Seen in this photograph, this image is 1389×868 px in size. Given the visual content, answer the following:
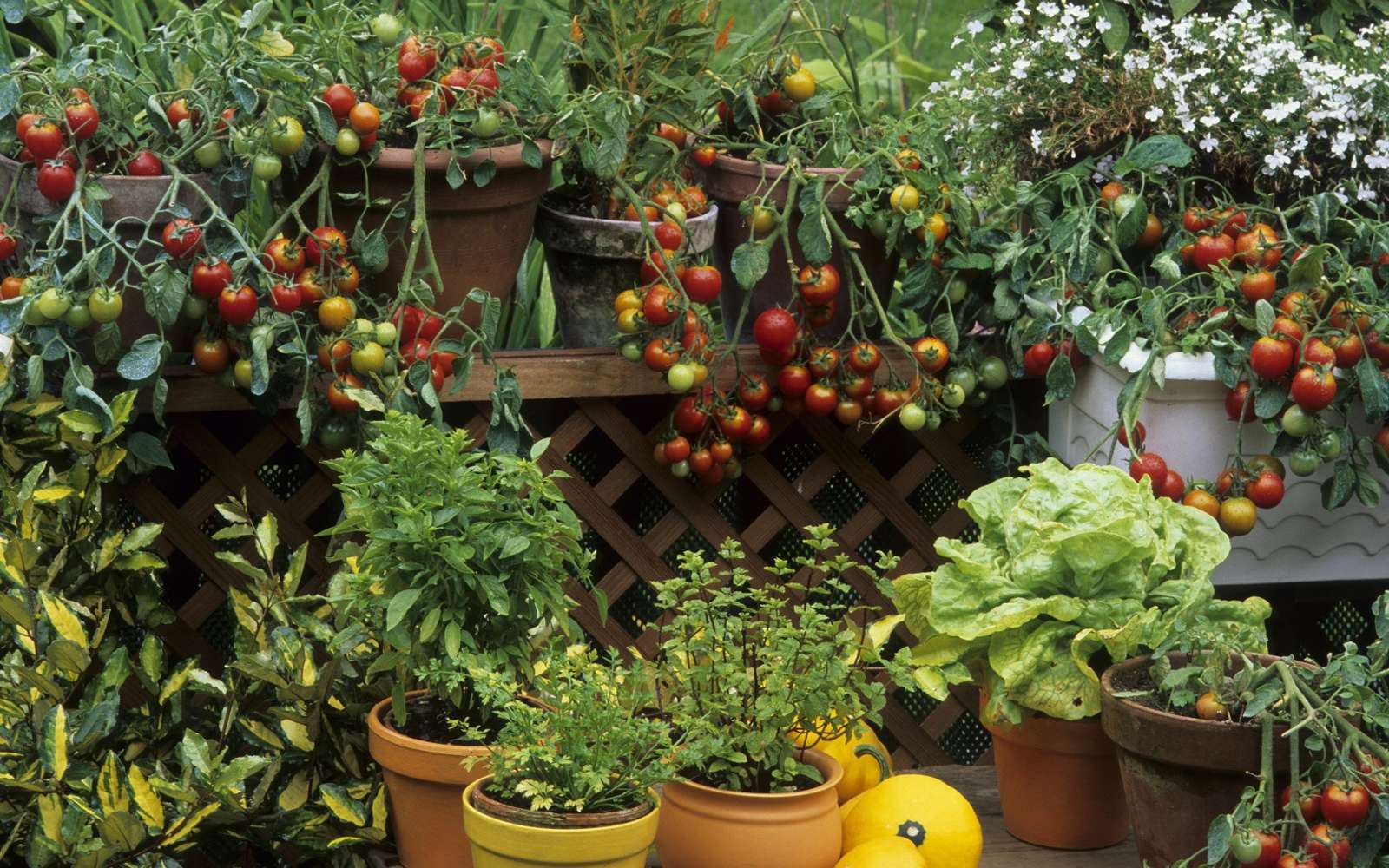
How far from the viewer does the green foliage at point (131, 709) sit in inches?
77.5

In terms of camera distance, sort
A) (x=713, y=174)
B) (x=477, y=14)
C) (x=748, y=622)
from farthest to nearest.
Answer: (x=477, y=14) < (x=713, y=174) < (x=748, y=622)

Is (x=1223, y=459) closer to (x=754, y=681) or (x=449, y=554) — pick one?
(x=754, y=681)

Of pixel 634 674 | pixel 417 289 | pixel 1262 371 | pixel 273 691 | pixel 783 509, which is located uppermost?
pixel 1262 371

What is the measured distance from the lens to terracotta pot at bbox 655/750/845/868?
5.89 ft

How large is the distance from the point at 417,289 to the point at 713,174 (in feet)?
1.79

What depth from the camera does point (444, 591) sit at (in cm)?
186

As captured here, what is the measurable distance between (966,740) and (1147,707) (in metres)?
1.12

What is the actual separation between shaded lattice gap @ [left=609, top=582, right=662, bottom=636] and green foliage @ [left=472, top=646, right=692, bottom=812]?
2.85 feet

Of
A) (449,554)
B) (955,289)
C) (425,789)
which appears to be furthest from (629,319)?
(425,789)

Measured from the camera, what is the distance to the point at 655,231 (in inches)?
92.1

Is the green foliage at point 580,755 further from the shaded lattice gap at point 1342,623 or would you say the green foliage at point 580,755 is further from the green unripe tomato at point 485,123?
the shaded lattice gap at point 1342,623

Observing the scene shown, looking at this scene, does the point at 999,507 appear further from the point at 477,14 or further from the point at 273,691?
the point at 477,14

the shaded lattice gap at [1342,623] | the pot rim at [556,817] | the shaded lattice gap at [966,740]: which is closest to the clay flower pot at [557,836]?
the pot rim at [556,817]

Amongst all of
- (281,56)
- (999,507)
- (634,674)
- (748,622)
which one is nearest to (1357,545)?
(999,507)
